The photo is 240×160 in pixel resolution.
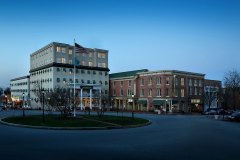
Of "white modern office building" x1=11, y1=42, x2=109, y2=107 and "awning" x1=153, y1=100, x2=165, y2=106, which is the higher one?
"white modern office building" x1=11, y1=42, x2=109, y2=107

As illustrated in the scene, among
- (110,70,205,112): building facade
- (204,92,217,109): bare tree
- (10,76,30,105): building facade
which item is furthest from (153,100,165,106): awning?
(10,76,30,105): building facade

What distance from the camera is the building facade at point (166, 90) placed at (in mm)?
70188

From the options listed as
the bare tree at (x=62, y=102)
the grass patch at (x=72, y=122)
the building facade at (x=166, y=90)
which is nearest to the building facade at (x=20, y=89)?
the building facade at (x=166, y=90)

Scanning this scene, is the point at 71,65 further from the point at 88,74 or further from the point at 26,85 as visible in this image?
the point at 26,85

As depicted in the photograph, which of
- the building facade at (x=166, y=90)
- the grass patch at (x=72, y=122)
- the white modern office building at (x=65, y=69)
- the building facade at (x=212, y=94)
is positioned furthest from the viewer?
the white modern office building at (x=65, y=69)

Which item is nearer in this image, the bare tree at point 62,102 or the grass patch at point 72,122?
the grass patch at point 72,122

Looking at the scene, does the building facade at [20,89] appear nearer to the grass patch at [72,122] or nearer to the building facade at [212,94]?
the building facade at [212,94]

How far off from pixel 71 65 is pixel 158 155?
8084cm

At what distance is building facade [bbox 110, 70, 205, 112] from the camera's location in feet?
230

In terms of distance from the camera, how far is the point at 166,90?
70.4m

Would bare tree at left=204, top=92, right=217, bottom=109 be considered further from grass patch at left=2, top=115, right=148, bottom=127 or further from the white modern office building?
grass patch at left=2, top=115, right=148, bottom=127

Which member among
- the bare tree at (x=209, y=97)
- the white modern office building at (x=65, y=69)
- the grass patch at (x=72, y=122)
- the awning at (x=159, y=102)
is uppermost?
the white modern office building at (x=65, y=69)

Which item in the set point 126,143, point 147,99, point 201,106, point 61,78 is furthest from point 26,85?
point 126,143

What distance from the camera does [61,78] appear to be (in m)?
87.9
